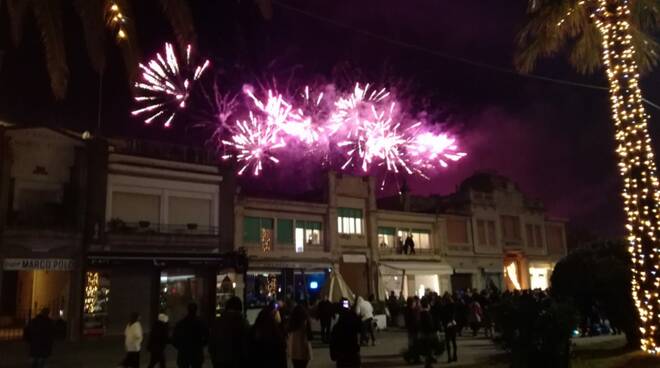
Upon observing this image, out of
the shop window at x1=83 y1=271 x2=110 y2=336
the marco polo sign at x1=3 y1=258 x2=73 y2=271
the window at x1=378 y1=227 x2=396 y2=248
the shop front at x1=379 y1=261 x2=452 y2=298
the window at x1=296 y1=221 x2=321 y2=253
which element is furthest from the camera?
the window at x1=378 y1=227 x2=396 y2=248

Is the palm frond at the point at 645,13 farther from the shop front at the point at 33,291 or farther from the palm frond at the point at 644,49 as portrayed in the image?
the shop front at the point at 33,291

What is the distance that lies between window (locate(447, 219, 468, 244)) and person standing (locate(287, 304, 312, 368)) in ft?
91.6

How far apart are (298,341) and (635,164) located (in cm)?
788

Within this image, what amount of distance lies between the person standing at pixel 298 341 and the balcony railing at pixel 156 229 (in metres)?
16.5

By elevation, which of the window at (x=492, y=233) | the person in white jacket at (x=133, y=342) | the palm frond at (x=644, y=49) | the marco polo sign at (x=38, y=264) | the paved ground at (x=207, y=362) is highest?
the palm frond at (x=644, y=49)

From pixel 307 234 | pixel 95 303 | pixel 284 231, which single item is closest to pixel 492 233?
pixel 307 234

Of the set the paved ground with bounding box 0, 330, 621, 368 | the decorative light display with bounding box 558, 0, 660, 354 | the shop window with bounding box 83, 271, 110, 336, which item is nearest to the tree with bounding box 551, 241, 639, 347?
the decorative light display with bounding box 558, 0, 660, 354

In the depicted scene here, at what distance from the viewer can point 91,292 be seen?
22703mm

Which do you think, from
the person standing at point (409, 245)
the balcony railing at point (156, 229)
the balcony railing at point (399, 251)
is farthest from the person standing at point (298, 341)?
the person standing at point (409, 245)

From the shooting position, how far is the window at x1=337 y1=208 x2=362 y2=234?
3168 centimetres

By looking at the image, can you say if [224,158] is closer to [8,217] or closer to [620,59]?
[8,217]

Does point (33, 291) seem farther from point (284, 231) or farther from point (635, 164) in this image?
point (635, 164)

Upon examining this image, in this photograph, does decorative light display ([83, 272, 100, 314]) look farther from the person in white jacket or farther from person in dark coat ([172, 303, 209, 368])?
person in dark coat ([172, 303, 209, 368])

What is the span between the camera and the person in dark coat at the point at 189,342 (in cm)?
896
